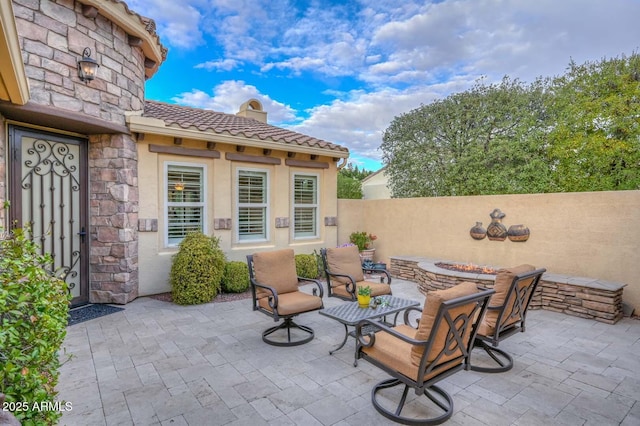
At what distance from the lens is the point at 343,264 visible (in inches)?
226

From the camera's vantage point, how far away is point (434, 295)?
270cm

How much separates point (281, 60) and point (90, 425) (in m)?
11.4

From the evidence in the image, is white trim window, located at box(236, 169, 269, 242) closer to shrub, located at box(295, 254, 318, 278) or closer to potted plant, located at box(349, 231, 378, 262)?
shrub, located at box(295, 254, 318, 278)

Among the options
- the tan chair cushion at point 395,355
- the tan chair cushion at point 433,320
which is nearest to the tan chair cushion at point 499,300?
the tan chair cushion at point 395,355

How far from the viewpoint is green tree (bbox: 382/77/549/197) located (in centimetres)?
1080

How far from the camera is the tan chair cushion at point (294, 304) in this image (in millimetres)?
4404

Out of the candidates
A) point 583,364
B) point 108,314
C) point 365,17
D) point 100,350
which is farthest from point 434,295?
point 365,17

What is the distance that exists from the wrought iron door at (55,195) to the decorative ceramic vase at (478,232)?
8.16 m

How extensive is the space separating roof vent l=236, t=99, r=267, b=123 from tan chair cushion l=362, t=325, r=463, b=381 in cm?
974

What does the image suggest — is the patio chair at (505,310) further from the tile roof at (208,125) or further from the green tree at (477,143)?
the green tree at (477,143)

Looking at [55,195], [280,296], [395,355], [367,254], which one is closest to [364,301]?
[280,296]

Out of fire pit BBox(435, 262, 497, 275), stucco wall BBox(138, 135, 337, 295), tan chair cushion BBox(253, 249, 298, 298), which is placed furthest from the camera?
fire pit BBox(435, 262, 497, 275)

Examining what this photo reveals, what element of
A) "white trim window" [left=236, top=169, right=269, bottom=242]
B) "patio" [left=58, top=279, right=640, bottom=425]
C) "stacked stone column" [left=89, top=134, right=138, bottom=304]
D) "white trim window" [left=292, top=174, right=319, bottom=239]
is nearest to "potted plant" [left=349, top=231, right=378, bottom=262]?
"white trim window" [left=292, top=174, right=319, bottom=239]

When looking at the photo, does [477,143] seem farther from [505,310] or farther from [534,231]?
[505,310]
